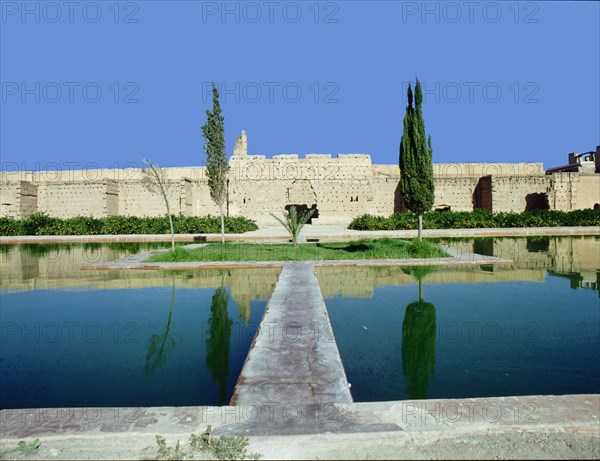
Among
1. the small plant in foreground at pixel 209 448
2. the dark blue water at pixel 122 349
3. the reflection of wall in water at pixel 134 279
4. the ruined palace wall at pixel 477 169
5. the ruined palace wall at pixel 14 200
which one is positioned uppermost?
the ruined palace wall at pixel 477 169

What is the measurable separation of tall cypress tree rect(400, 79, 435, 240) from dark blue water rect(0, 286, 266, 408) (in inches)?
300

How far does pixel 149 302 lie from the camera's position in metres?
6.27

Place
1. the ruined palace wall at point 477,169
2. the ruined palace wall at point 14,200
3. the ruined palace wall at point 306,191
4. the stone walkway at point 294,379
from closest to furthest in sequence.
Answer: the stone walkway at point 294,379 → the ruined palace wall at point 14,200 → the ruined palace wall at point 306,191 → the ruined palace wall at point 477,169

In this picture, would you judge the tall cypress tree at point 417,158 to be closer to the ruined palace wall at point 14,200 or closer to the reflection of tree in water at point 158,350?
the reflection of tree in water at point 158,350

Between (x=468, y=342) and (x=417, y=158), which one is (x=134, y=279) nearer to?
(x=468, y=342)

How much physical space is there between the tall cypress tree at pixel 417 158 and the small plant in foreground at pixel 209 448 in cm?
1090

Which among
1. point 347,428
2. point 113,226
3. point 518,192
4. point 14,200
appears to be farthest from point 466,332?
point 14,200

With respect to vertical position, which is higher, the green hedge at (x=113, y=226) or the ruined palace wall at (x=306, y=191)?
the ruined palace wall at (x=306, y=191)

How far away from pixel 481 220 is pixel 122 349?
68.6 feet

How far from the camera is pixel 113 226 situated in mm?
21781

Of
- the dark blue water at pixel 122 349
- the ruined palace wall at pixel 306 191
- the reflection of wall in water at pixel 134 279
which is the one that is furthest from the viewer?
the ruined palace wall at pixel 306 191

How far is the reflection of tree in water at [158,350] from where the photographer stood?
3.64 m

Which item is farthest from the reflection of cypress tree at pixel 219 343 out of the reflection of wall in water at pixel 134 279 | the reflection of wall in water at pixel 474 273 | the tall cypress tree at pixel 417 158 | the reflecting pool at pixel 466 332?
the tall cypress tree at pixel 417 158

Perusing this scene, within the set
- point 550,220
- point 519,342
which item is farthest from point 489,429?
point 550,220
